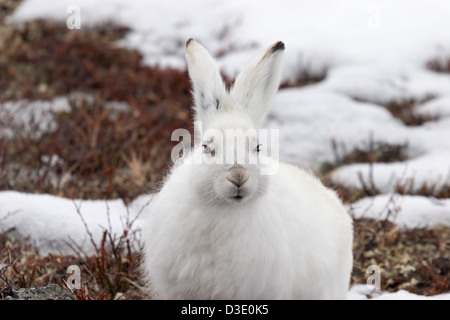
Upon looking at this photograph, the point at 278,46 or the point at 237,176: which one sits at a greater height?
the point at 278,46

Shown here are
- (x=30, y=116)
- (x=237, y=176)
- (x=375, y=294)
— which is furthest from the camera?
(x=30, y=116)

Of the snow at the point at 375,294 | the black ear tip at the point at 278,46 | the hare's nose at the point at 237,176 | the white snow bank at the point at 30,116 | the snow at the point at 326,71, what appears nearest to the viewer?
the hare's nose at the point at 237,176

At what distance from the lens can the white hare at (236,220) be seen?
2.90 meters

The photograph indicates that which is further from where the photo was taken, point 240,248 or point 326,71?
point 326,71

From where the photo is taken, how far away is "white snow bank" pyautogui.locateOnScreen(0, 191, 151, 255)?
4.57 m

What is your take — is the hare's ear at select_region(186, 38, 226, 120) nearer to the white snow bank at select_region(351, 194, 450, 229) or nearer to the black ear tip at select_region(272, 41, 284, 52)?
the black ear tip at select_region(272, 41, 284, 52)

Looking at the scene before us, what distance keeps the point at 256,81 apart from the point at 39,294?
1.70 meters

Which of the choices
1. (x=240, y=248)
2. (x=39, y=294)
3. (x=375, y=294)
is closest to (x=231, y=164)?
(x=240, y=248)

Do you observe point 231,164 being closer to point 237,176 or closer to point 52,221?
point 237,176

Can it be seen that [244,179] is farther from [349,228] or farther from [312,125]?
[312,125]

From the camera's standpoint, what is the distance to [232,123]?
→ 2.98 m

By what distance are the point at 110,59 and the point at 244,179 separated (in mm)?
7256

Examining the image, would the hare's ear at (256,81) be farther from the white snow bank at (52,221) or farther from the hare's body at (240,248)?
the white snow bank at (52,221)

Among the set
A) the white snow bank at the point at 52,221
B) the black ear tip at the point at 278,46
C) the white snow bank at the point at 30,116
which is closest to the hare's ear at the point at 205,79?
the black ear tip at the point at 278,46
